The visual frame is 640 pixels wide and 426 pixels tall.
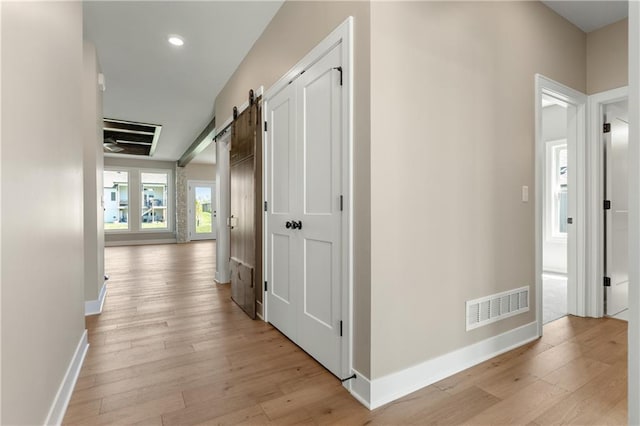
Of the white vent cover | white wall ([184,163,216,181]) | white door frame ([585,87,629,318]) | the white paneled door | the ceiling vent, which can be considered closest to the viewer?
the white paneled door

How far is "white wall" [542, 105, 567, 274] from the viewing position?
4.92 m

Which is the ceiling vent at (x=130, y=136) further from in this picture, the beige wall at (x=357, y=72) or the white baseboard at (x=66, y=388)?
the white baseboard at (x=66, y=388)

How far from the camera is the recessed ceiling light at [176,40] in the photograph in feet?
9.72

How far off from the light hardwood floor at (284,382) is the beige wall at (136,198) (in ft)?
25.5

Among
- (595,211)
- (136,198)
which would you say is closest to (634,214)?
(595,211)

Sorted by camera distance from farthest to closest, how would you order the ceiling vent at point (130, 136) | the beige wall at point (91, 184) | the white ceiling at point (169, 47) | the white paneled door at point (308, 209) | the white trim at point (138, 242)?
the white trim at point (138, 242)
the ceiling vent at point (130, 136)
the beige wall at point (91, 184)
the white ceiling at point (169, 47)
the white paneled door at point (308, 209)

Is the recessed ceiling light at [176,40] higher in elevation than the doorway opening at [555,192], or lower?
higher

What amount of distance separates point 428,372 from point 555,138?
506cm

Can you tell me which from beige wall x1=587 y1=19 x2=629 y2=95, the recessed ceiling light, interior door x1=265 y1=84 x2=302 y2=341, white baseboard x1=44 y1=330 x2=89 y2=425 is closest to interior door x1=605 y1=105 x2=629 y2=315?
beige wall x1=587 y1=19 x2=629 y2=95

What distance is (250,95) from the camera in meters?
3.03

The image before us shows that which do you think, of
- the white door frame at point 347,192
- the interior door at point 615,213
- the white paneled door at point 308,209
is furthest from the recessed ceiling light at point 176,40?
the interior door at point 615,213

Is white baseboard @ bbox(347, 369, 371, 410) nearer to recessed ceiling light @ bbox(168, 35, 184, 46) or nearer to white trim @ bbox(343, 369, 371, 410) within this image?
white trim @ bbox(343, 369, 371, 410)

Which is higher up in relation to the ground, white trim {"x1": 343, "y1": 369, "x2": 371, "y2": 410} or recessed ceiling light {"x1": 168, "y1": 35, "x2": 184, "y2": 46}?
recessed ceiling light {"x1": 168, "y1": 35, "x2": 184, "y2": 46}

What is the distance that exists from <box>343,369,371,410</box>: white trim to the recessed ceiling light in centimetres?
323
